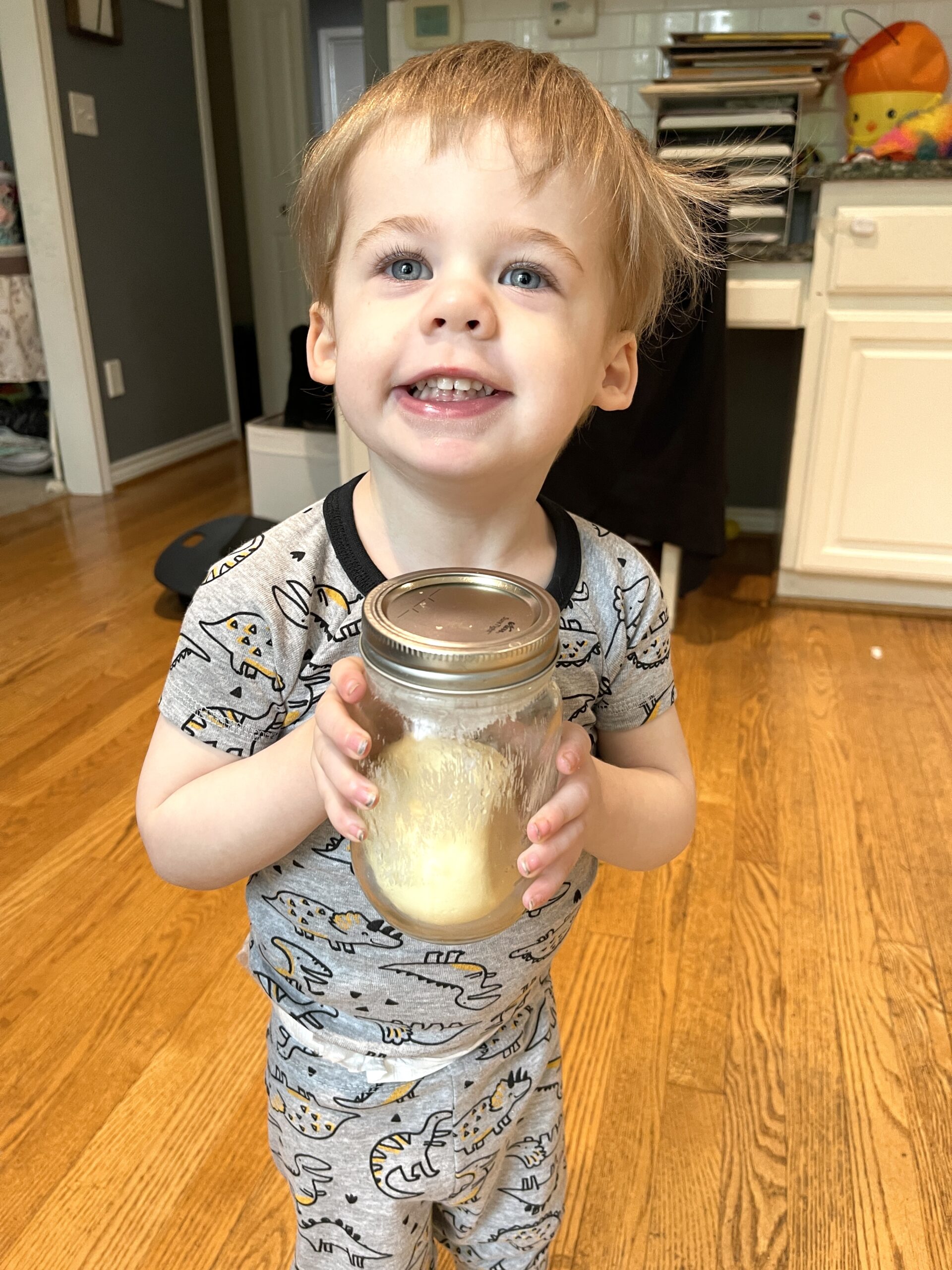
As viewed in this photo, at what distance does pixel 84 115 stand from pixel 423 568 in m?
3.08

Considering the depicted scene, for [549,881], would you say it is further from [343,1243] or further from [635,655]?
[343,1243]

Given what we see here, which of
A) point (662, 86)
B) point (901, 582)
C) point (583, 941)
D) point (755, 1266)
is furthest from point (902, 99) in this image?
point (755, 1266)

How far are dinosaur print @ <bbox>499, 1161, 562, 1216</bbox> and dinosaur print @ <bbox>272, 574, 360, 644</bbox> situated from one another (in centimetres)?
43

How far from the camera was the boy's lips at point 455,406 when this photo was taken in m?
0.47

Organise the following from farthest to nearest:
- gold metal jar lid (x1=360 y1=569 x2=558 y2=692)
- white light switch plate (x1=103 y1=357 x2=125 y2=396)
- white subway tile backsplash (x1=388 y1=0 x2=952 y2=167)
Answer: white light switch plate (x1=103 y1=357 x2=125 y2=396), white subway tile backsplash (x1=388 y1=0 x2=952 y2=167), gold metal jar lid (x1=360 y1=569 x2=558 y2=692)

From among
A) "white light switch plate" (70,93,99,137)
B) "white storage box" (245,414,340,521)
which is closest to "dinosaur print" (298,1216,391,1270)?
"white storage box" (245,414,340,521)

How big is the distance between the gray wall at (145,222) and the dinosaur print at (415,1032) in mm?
3015

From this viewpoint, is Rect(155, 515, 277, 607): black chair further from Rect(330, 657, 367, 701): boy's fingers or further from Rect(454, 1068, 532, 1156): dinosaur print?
Rect(330, 657, 367, 701): boy's fingers

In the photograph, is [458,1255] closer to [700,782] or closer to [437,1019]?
[437,1019]

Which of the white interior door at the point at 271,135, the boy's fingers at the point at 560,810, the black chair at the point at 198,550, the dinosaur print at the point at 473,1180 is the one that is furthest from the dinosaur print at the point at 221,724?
the white interior door at the point at 271,135

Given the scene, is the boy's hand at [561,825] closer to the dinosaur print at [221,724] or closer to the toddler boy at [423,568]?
the toddler boy at [423,568]

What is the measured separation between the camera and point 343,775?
404mm

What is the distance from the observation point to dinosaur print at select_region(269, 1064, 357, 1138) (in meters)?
0.62

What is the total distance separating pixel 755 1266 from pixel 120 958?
0.77 meters
